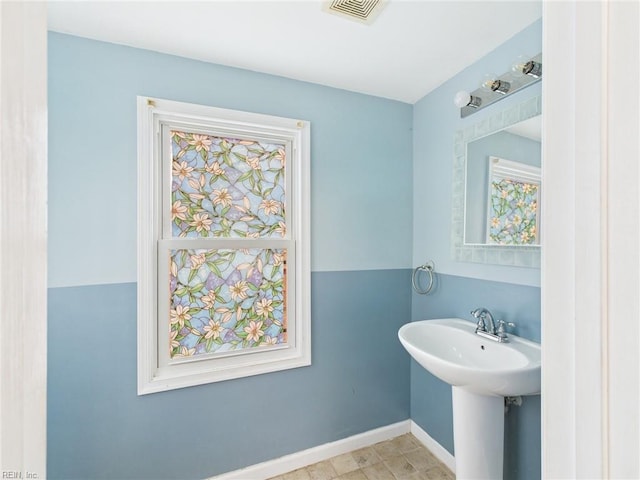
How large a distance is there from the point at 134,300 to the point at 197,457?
3.04ft

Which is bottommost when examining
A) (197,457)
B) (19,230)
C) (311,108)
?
(197,457)

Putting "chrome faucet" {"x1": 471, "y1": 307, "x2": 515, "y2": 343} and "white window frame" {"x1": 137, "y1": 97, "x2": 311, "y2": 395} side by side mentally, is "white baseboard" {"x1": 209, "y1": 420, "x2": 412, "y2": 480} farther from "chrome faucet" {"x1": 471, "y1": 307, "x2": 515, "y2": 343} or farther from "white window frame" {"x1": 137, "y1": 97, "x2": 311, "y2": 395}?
"chrome faucet" {"x1": 471, "y1": 307, "x2": 515, "y2": 343}

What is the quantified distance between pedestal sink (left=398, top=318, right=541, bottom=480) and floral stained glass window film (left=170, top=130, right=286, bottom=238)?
1070 millimetres

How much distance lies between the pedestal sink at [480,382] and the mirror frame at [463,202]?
382mm

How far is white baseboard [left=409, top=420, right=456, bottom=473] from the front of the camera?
1841 mm

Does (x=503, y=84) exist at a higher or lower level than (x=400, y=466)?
higher

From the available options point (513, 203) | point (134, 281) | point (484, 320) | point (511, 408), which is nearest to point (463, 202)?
point (513, 203)

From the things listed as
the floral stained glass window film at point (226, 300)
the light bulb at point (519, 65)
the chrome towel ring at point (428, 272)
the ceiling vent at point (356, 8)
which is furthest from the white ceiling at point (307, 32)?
the chrome towel ring at point (428, 272)

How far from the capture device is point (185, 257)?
1.74 metres

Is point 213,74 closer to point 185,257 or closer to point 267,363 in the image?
point 185,257

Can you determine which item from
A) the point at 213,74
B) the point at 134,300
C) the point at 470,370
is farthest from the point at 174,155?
the point at 470,370

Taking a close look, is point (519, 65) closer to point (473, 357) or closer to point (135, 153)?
point (473, 357)

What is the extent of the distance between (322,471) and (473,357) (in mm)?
1140

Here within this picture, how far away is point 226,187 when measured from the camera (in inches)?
71.4
